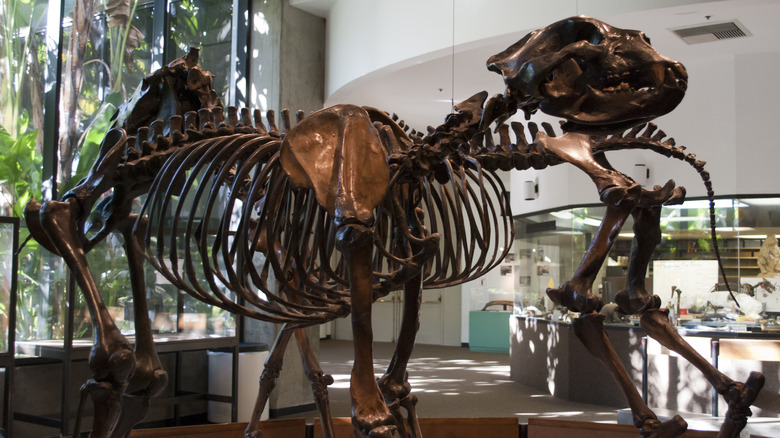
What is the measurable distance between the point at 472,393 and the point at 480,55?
4141 mm

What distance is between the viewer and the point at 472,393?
9.18 metres

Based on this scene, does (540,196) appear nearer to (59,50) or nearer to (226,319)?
(226,319)

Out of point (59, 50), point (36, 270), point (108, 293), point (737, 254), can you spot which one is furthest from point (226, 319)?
point (737, 254)

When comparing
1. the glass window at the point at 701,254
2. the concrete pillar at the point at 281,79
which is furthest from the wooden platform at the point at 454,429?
the concrete pillar at the point at 281,79

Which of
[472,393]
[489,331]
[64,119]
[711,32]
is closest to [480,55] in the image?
[711,32]

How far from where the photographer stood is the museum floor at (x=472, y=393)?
297 inches

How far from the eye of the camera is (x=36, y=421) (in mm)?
5570

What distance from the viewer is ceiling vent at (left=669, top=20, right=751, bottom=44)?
21.4 feet

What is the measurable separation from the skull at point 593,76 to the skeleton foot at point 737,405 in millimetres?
1072

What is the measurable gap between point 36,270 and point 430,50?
4.06 metres

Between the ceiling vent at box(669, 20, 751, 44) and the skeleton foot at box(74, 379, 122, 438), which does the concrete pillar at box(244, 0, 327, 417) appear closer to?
the ceiling vent at box(669, 20, 751, 44)

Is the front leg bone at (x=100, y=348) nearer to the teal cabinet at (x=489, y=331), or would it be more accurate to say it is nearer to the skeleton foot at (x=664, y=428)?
the skeleton foot at (x=664, y=428)

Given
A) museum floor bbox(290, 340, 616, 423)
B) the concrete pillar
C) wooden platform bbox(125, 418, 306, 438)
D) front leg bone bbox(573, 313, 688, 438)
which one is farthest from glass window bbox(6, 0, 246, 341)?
front leg bone bbox(573, 313, 688, 438)

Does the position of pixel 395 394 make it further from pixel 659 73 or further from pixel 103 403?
pixel 659 73
